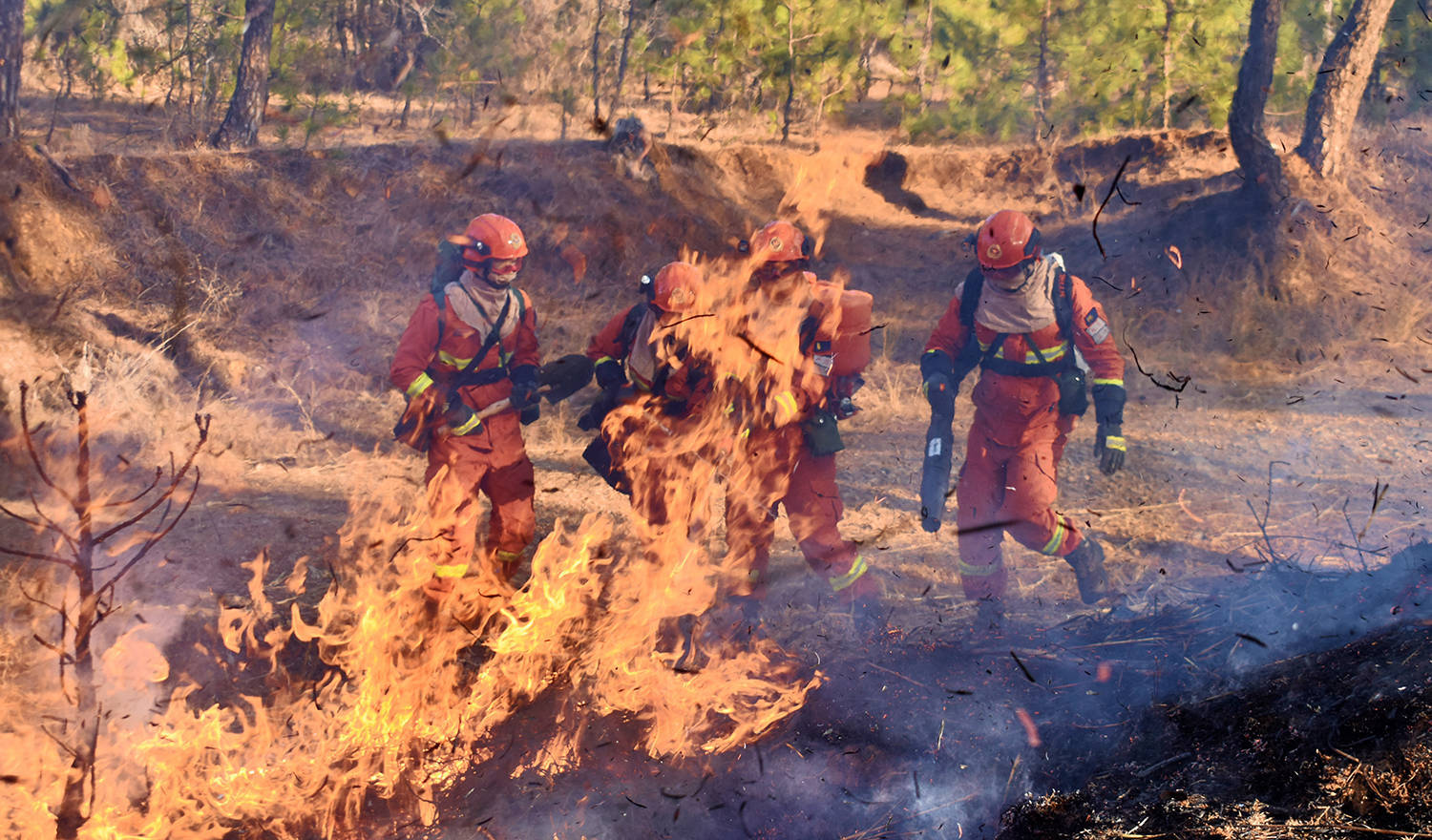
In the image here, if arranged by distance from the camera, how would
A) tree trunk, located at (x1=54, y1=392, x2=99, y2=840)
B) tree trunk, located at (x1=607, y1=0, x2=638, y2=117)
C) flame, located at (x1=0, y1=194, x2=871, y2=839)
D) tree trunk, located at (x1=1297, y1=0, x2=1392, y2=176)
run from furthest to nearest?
tree trunk, located at (x1=607, y1=0, x2=638, y2=117), tree trunk, located at (x1=1297, y1=0, x2=1392, y2=176), flame, located at (x1=0, y1=194, x2=871, y2=839), tree trunk, located at (x1=54, y1=392, x2=99, y2=840)

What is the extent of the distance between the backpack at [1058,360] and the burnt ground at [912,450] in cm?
122

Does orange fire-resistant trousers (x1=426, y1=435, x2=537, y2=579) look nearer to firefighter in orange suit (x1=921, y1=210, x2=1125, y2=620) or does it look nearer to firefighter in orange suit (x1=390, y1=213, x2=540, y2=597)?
firefighter in orange suit (x1=390, y1=213, x2=540, y2=597)

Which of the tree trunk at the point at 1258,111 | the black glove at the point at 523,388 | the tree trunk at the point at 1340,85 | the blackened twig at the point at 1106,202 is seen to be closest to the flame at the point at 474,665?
the black glove at the point at 523,388

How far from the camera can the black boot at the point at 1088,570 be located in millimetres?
5504

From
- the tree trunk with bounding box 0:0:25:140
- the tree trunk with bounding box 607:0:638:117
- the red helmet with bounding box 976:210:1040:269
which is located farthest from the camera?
the tree trunk with bounding box 607:0:638:117

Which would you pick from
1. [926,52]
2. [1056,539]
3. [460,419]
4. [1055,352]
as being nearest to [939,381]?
[1055,352]

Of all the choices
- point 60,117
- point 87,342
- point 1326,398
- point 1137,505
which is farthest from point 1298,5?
point 60,117

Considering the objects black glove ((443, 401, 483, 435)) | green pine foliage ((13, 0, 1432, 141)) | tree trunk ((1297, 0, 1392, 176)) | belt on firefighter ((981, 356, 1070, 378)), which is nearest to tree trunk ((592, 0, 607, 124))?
green pine foliage ((13, 0, 1432, 141))

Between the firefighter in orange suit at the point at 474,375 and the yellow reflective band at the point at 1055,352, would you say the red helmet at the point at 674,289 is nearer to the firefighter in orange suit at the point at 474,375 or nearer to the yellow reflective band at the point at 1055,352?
the firefighter in orange suit at the point at 474,375

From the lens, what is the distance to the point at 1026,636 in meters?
5.17

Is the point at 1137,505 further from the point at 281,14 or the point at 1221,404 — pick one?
the point at 281,14

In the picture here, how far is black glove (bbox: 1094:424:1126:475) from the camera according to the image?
17.0 feet

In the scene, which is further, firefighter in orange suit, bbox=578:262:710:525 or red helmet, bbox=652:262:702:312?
firefighter in orange suit, bbox=578:262:710:525

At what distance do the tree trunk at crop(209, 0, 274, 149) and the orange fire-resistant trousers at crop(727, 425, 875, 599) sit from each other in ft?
34.6
